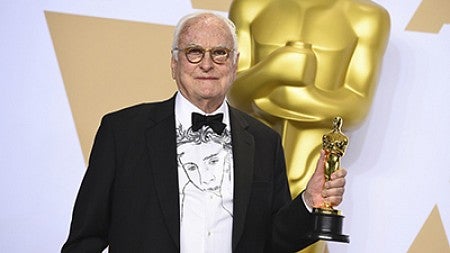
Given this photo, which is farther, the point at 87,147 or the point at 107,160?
the point at 87,147

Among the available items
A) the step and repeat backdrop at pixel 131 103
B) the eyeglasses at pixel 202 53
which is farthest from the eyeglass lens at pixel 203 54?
the step and repeat backdrop at pixel 131 103

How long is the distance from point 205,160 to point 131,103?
0.92 metres

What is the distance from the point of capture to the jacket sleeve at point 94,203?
1456 mm

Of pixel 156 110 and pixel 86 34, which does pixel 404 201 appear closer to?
pixel 86 34

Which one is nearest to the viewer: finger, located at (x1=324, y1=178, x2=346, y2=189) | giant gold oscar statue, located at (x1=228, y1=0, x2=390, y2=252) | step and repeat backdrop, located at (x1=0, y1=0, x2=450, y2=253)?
finger, located at (x1=324, y1=178, x2=346, y2=189)

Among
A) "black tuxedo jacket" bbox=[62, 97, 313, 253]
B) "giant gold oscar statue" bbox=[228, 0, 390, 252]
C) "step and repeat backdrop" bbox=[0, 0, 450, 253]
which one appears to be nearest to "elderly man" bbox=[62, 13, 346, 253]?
"black tuxedo jacket" bbox=[62, 97, 313, 253]

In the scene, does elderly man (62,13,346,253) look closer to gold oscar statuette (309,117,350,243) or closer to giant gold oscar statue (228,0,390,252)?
gold oscar statuette (309,117,350,243)

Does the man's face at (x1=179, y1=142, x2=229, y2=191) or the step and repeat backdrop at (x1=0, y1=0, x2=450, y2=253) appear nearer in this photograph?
the man's face at (x1=179, y1=142, x2=229, y2=191)

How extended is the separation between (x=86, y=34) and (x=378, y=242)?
0.91m

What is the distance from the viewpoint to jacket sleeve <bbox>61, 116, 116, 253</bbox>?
1456 mm

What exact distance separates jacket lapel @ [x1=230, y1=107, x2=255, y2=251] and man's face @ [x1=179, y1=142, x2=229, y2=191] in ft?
0.09

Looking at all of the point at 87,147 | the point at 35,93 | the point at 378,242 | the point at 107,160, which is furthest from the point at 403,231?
the point at 107,160

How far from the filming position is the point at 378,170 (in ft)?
8.04

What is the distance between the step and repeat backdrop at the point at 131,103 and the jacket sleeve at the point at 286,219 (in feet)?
2.84
